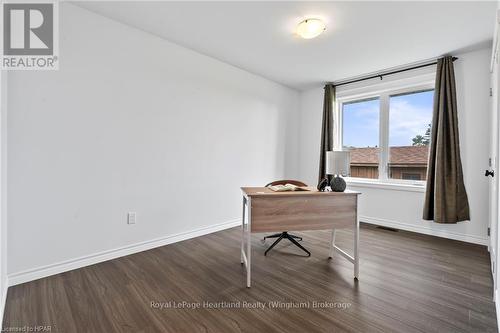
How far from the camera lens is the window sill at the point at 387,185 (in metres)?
3.59

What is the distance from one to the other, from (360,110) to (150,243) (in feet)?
13.5

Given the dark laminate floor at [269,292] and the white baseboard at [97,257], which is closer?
the dark laminate floor at [269,292]

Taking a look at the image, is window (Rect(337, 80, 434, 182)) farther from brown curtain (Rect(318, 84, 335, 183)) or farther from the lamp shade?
the lamp shade

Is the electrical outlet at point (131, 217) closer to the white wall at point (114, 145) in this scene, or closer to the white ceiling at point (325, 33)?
the white wall at point (114, 145)

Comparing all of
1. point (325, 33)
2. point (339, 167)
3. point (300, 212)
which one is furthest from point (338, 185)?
point (325, 33)

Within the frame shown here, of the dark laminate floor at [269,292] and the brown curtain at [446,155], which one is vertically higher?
the brown curtain at [446,155]

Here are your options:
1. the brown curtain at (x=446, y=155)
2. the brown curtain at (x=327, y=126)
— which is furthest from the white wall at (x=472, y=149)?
the brown curtain at (x=327, y=126)

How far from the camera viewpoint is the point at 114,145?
2541mm

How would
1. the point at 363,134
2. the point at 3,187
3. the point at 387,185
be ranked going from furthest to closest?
the point at 363,134
the point at 387,185
the point at 3,187

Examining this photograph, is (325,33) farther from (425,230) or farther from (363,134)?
(425,230)

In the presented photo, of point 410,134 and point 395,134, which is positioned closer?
point 410,134

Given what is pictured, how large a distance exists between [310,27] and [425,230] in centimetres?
327

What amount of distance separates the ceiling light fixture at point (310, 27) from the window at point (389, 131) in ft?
7.02

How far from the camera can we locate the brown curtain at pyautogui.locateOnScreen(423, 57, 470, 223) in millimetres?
3133
